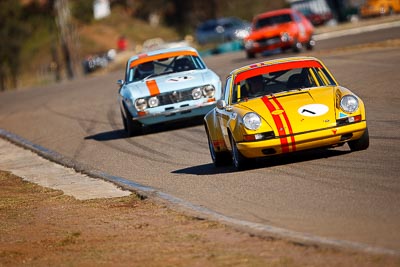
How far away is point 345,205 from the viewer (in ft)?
29.1

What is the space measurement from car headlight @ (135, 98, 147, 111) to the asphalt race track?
19.8 inches

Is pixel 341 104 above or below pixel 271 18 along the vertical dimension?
above

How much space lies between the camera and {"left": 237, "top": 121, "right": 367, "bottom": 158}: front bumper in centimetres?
1117

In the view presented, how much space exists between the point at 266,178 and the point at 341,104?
3.87 ft

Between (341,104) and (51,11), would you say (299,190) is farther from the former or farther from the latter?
(51,11)

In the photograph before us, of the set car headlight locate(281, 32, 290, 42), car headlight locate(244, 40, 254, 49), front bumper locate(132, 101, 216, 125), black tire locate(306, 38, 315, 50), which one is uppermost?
front bumper locate(132, 101, 216, 125)

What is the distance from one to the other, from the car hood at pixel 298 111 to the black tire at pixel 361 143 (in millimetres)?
573

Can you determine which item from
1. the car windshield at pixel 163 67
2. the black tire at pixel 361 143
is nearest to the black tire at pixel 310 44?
the car windshield at pixel 163 67

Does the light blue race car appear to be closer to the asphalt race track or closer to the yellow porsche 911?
the asphalt race track

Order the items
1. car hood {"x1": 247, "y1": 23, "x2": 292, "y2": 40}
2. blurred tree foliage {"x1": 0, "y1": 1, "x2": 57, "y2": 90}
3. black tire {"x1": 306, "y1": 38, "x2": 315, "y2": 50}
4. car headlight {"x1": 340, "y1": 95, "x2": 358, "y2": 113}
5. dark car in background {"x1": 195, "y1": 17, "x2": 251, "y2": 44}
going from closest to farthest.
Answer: car headlight {"x1": 340, "y1": 95, "x2": 358, "y2": 113} → car hood {"x1": 247, "y1": 23, "x2": 292, "y2": 40} → black tire {"x1": 306, "y1": 38, "x2": 315, "y2": 50} → dark car in background {"x1": 195, "y1": 17, "x2": 251, "y2": 44} → blurred tree foliage {"x1": 0, "y1": 1, "x2": 57, "y2": 90}

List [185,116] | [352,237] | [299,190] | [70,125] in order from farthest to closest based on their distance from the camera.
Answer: [70,125] < [185,116] < [299,190] < [352,237]

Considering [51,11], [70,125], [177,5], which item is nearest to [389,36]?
[70,125]

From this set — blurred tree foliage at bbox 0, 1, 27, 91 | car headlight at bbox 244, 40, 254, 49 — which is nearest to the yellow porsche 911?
car headlight at bbox 244, 40, 254, 49

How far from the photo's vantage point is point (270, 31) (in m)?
33.8
